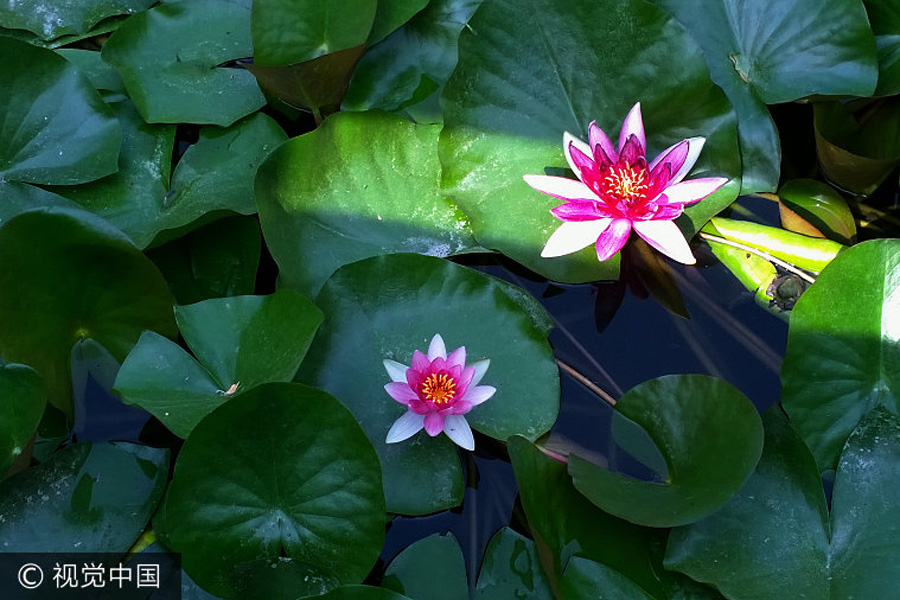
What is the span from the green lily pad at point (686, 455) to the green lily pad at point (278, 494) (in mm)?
385

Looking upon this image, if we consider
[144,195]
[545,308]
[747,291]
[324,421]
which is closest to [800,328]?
[747,291]

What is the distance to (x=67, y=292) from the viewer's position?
1634 mm

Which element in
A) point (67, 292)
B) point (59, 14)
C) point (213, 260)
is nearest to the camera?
point (67, 292)

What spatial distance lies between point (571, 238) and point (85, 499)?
107 centimetres

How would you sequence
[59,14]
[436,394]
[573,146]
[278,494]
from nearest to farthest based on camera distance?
1. [278,494]
2. [436,394]
3. [573,146]
4. [59,14]

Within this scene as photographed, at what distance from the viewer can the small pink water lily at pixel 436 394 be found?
1.53m

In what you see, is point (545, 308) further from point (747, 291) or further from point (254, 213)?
point (254, 213)

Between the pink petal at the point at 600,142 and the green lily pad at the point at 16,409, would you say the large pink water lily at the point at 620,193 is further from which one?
the green lily pad at the point at 16,409

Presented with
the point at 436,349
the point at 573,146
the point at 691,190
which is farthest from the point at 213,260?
the point at 691,190

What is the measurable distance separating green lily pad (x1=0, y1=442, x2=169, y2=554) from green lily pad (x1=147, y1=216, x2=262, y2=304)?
0.37 metres

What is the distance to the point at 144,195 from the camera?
1.92 metres

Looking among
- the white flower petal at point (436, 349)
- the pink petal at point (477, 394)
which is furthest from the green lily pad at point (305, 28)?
the pink petal at point (477, 394)

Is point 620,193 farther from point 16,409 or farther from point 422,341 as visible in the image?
point 16,409

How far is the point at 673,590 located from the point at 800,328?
1.89 ft
